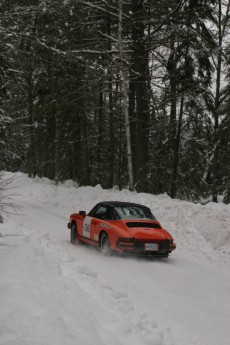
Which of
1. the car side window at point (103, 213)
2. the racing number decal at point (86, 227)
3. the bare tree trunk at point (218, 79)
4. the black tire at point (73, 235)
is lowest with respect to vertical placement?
the black tire at point (73, 235)

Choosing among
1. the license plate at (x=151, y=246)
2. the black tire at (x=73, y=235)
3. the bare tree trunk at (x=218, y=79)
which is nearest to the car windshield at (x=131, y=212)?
the license plate at (x=151, y=246)

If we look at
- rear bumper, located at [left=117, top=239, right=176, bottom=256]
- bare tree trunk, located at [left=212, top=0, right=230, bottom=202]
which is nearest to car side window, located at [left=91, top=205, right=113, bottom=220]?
rear bumper, located at [left=117, top=239, right=176, bottom=256]

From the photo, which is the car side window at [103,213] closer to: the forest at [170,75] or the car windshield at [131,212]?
the car windshield at [131,212]

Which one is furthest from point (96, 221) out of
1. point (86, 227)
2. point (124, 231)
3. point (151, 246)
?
point (151, 246)

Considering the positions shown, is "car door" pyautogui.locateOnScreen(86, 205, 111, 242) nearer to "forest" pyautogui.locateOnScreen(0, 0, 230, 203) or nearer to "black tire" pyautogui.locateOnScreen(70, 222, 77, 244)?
"black tire" pyautogui.locateOnScreen(70, 222, 77, 244)

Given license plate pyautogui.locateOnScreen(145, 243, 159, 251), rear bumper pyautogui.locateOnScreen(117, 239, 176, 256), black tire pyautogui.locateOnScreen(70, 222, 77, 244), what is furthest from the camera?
black tire pyautogui.locateOnScreen(70, 222, 77, 244)

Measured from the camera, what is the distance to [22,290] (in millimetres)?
5230

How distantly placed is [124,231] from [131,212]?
120 centimetres

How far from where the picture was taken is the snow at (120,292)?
4.49m

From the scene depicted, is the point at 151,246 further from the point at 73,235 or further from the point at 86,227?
the point at 73,235

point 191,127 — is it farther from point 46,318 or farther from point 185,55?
point 46,318

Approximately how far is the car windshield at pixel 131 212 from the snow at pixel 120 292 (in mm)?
1180

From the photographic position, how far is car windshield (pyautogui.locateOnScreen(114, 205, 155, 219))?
11.4 m

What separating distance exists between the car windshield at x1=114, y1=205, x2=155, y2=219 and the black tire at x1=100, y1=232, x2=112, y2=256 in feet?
2.03
